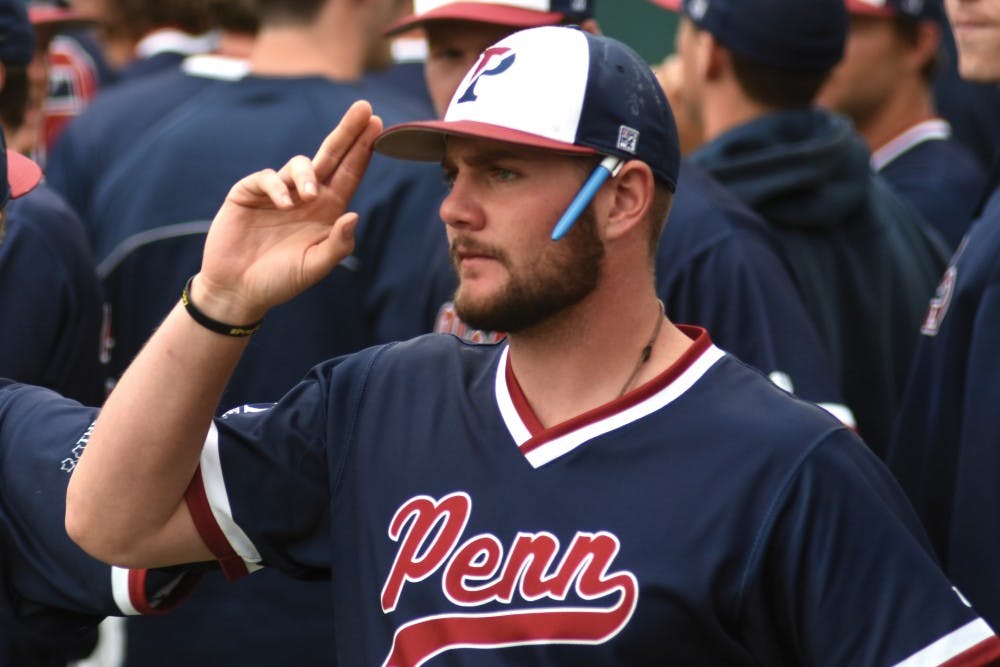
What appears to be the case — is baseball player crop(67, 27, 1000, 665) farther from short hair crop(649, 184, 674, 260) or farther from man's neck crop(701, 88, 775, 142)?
man's neck crop(701, 88, 775, 142)

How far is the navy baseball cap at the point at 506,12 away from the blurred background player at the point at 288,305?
0.97ft

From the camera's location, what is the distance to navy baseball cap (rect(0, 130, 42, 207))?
3.24 meters

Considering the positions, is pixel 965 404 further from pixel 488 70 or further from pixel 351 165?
pixel 351 165

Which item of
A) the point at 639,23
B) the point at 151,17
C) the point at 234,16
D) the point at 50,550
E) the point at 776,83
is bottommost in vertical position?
the point at 639,23

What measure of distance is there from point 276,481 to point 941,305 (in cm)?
146

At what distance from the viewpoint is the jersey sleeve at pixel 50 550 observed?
2.88 meters

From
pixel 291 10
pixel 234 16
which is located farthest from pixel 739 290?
pixel 234 16

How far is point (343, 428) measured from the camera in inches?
111

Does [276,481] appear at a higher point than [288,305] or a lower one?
higher

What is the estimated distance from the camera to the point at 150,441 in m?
2.67

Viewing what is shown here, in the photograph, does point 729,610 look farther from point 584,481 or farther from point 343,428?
point 343,428

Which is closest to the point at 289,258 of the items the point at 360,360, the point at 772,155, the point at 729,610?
the point at 360,360

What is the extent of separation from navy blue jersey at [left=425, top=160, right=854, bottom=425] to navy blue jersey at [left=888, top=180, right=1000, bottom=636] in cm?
26

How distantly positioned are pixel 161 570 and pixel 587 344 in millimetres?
782
